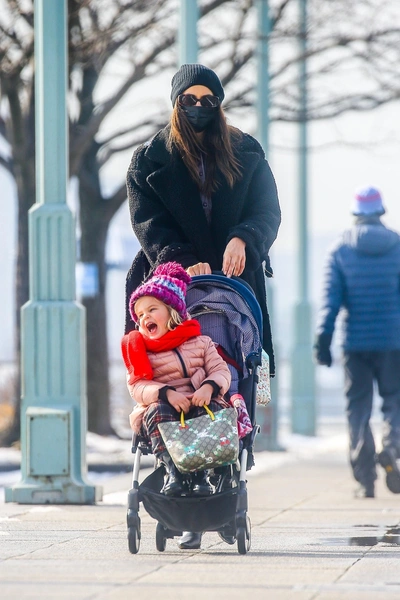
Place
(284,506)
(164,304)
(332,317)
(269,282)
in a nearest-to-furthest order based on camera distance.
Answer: (164,304) → (284,506) → (332,317) → (269,282)

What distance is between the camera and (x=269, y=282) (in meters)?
15.6

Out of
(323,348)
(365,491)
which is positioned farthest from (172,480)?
(323,348)

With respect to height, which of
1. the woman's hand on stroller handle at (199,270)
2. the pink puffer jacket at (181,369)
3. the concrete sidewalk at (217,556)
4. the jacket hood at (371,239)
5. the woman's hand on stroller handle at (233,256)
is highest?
the jacket hood at (371,239)

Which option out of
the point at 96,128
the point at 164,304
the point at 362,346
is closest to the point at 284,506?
the point at 362,346

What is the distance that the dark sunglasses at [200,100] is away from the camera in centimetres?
604

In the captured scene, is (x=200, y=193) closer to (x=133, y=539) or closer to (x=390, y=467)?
(x=133, y=539)

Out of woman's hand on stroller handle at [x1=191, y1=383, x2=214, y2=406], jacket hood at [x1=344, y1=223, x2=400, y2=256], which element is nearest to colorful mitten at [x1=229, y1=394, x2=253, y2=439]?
woman's hand on stroller handle at [x1=191, y1=383, x2=214, y2=406]

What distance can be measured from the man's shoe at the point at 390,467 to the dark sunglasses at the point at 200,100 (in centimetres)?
391

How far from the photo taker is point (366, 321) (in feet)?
30.8

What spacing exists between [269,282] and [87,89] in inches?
Answer: 110

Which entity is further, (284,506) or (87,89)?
(87,89)

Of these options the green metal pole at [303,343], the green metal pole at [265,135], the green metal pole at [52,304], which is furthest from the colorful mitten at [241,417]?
the green metal pole at [303,343]

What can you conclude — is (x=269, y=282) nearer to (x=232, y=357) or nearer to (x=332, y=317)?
(x=332, y=317)

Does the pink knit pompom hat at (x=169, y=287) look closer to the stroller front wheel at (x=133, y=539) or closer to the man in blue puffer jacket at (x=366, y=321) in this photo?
the stroller front wheel at (x=133, y=539)
